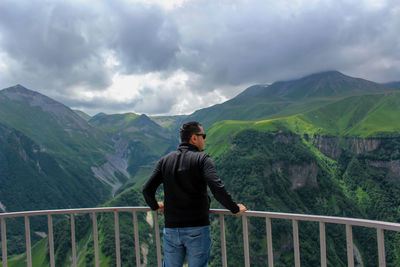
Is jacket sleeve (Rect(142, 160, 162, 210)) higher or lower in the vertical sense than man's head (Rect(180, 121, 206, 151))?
lower

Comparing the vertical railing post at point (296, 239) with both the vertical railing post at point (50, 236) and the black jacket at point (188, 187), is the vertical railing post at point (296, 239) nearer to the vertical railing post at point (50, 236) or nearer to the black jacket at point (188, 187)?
the black jacket at point (188, 187)

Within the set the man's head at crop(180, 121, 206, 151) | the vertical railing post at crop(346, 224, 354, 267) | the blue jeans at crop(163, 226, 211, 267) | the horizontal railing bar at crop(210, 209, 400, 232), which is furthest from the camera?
the man's head at crop(180, 121, 206, 151)

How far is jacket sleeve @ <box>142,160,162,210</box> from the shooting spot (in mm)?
4512

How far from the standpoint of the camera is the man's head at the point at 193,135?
4485 mm

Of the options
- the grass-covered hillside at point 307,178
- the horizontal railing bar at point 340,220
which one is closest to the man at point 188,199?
the horizontal railing bar at point 340,220

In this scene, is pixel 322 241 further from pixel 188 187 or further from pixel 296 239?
pixel 188 187

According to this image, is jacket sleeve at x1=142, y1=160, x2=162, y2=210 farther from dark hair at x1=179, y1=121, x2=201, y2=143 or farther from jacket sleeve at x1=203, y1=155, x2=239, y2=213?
jacket sleeve at x1=203, y1=155, x2=239, y2=213

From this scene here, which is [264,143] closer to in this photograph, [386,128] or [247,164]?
[247,164]

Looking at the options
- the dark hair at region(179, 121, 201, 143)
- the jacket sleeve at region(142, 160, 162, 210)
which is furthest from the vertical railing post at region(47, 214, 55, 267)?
the dark hair at region(179, 121, 201, 143)

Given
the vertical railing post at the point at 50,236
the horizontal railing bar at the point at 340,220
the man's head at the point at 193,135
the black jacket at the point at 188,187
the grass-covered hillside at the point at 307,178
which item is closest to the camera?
the horizontal railing bar at the point at 340,220

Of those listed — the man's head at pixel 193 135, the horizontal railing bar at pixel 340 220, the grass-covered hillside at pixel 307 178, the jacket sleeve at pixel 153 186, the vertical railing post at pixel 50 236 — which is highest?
the man's head at pixel 193 135

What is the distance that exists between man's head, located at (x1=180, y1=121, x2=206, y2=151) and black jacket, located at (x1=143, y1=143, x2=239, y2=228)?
0.29 feet

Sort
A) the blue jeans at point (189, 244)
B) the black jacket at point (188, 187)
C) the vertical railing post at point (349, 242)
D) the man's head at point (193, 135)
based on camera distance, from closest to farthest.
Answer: the vertical railing post at point (349, 242) < the black jacket at point (188, 187) < the blue jeans at point (189, 244) < the man's head at point (193, 135)

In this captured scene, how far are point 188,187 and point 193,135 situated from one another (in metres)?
0.84
